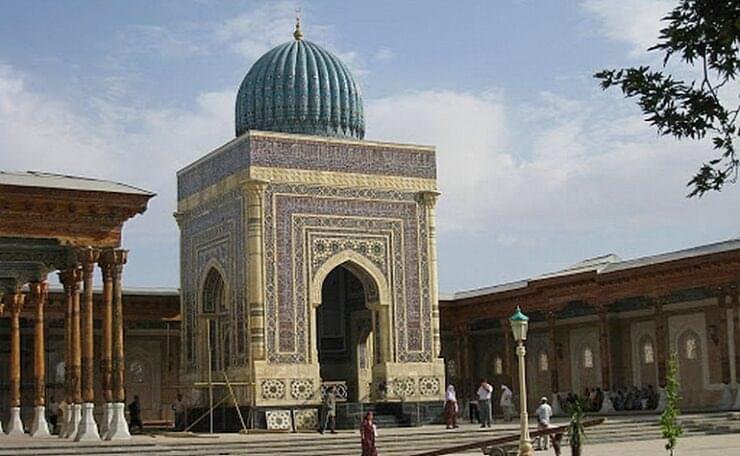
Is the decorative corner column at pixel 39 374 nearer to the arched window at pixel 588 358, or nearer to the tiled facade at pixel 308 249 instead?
the tiled facade at pixel 308 249

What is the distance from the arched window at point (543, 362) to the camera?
1196 inches

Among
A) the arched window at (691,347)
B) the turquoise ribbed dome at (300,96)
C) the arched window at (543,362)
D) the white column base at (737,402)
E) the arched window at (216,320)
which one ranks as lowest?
the white column base at (737,402)

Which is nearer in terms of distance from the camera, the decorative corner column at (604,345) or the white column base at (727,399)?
the white column base at (727,399)

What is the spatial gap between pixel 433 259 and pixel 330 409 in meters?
4.35

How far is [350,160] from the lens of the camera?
2412 cm

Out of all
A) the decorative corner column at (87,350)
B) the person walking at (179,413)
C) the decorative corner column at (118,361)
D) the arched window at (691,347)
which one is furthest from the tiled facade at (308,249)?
the arched window at (691,347)

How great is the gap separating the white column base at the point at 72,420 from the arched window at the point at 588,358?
1400 centimetres

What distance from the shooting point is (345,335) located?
88.2ft

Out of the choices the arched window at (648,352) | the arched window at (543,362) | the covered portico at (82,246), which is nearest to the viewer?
the covered portico at (82,246)

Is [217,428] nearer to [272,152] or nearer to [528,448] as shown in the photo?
[272,152]

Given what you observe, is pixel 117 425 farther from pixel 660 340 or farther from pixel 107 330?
pixel 660 340

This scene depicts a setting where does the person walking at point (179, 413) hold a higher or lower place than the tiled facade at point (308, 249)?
lower

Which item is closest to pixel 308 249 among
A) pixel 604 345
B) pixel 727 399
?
pixel 604 345

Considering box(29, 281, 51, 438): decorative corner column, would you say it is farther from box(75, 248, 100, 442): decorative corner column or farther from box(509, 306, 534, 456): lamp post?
box(509, 306, 534, 456): lamp post
